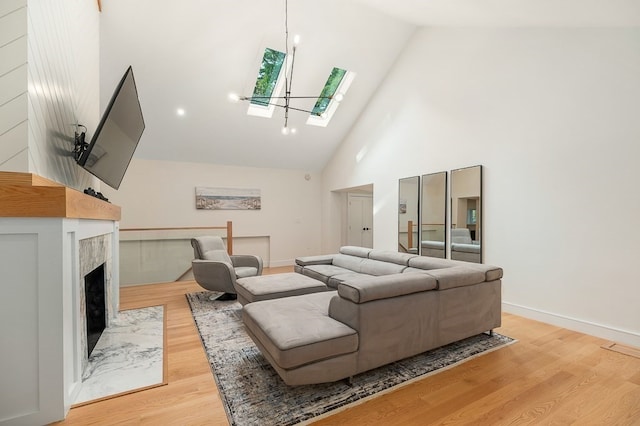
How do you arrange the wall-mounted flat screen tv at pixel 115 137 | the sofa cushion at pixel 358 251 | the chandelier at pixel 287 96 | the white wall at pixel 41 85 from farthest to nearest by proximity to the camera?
1. the sofa cushion at pixel 358 251
2. the chandelier at pixel 287 96
3. the wall-mounted flat screen tv at pixel 115 137
4. the white wall at pixel 41 85

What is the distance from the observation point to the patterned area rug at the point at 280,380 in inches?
67.8

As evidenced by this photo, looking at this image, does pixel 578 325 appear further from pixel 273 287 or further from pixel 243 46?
pixel 243 46

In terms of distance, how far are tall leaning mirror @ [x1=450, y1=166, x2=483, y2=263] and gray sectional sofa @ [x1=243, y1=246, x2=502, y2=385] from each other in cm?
138

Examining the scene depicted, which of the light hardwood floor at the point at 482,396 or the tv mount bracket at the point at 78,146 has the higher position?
the tv mount bracket at the point at 78,146

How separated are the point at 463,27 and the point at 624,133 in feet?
8.25

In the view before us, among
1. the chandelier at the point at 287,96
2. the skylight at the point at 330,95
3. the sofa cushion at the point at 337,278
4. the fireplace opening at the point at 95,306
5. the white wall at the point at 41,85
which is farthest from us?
the skylight at the point at 330,95

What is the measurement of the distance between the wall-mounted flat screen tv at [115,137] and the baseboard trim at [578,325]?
461 centimetres

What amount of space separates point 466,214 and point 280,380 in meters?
3.38

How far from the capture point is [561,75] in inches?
123

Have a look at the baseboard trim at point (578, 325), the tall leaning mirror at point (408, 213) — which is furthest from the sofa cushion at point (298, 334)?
the tall leaning mirror at point (408, 213)

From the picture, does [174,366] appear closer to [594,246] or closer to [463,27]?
[594,246]

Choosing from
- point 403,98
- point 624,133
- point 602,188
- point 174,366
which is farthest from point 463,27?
point 174,366

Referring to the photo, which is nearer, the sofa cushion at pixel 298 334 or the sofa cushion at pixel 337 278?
the sofa cushion at pixel 298 334

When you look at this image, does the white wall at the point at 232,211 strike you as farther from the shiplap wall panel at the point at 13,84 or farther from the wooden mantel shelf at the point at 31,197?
the wooden mantel shelf at the point at 31,197
